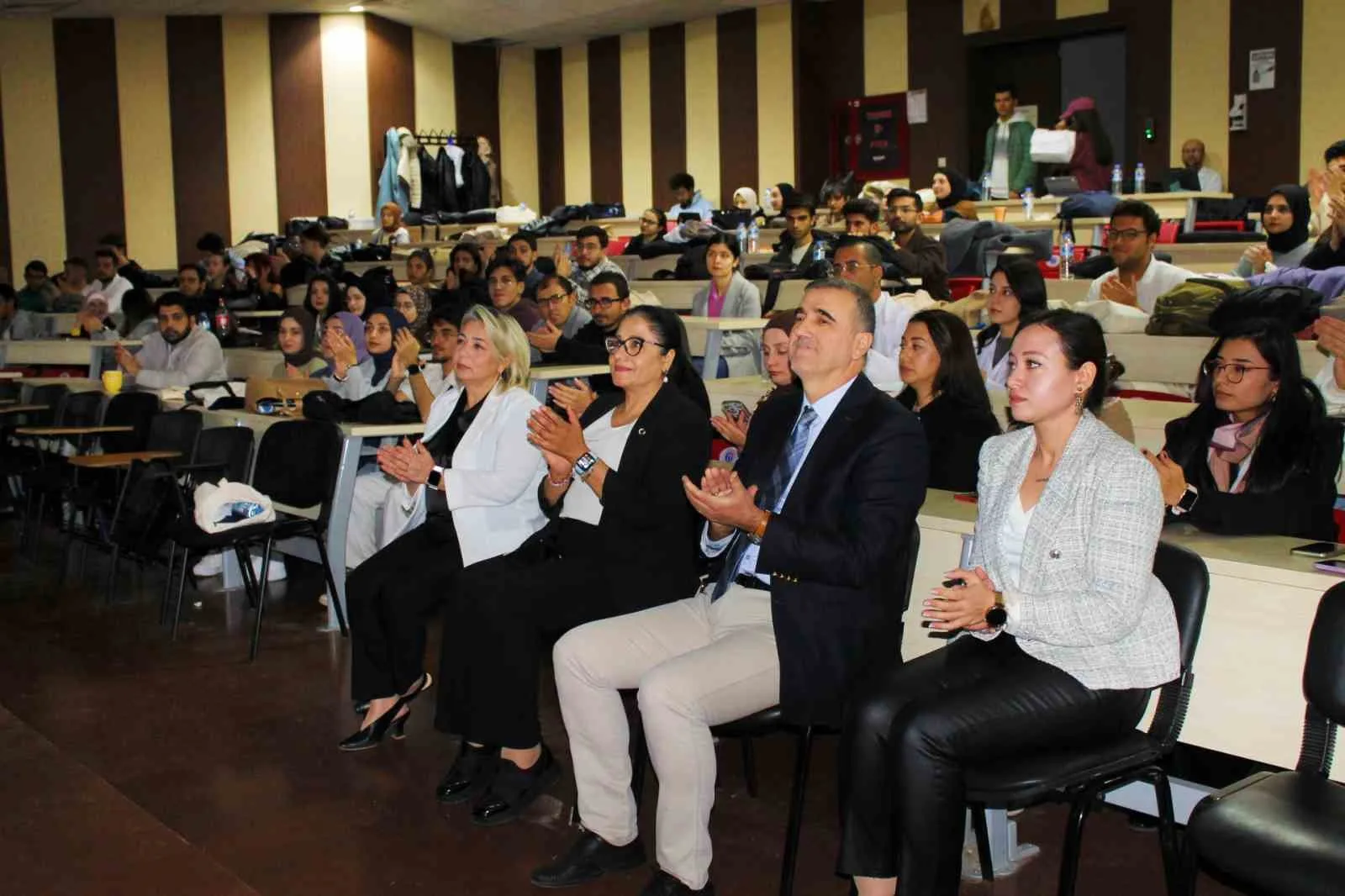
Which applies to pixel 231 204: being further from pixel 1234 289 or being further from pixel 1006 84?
pixel 1234 289

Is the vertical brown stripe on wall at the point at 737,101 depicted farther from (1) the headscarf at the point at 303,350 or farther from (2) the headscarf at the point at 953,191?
(1) the headscarf at the point at 303,350

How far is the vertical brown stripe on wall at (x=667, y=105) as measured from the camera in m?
15.4

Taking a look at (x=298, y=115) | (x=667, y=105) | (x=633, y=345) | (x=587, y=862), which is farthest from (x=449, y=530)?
(x=667, y=105)

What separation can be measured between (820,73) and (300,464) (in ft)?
34.7

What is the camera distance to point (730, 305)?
7141 mm

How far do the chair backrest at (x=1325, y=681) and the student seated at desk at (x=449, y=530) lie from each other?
2.06 meters

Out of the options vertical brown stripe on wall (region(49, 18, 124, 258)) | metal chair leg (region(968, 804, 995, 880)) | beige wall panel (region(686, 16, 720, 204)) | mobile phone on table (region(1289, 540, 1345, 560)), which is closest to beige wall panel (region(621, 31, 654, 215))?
beige wall panel (region(686, 16, 720, 204))

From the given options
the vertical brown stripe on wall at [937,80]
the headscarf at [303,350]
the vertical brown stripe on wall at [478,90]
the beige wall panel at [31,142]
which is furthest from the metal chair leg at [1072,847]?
the vertical brown stripe on wall at [478,90]

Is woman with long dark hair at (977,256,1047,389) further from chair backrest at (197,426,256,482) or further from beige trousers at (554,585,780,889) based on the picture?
chair backrest at (197,426,256,482)

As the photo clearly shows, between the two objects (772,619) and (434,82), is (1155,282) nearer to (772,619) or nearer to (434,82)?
(772,619)

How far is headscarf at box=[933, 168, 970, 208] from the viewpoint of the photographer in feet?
32.1

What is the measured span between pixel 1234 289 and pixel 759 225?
6.40 meters

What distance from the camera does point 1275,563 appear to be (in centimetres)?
242

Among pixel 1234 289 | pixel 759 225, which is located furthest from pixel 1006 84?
pixel 1234 289
